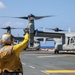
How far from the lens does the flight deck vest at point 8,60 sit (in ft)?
19.8

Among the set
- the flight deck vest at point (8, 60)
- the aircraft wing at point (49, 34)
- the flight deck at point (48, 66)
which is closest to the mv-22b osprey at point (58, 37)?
the aircraft wing at point (49, 34)

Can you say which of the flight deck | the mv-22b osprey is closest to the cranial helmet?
the flight deck

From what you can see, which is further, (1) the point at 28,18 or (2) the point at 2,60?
(1) the point at 28,18

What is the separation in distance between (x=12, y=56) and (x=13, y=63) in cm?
14

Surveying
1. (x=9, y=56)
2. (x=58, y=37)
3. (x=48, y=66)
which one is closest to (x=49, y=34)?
(x=58, y=37)

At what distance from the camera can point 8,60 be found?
6.04m

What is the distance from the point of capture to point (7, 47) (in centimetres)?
611

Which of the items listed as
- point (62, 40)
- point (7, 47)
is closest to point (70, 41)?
point (62, 40)

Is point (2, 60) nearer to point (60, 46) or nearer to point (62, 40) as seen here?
point (60, 46)

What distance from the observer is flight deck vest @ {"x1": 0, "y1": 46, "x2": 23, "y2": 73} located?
604 cm

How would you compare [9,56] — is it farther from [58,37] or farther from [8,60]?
[58,37]

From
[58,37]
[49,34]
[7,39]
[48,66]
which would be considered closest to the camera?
[7,39]

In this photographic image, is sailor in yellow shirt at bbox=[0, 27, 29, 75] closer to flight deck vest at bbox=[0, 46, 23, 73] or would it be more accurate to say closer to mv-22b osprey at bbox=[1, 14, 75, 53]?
flight deck vest at bbox=[0, 46, 23, 73]

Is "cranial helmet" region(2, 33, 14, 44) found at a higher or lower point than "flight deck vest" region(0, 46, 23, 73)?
higher
